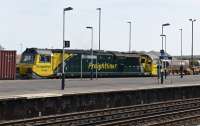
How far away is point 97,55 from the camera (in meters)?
59.3

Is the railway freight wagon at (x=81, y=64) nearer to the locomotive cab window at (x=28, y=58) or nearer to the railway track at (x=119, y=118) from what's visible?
the locomotive cab window at (x=28, y=58)

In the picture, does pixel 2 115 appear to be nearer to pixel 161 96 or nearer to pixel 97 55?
pixel 161 96

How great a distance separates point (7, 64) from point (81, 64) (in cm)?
1150

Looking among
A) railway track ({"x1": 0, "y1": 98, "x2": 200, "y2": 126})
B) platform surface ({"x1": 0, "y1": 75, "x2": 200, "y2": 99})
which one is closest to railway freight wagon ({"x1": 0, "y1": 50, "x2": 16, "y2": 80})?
platform surface ({"x1": 0, "y1": 75, "x2": 200, "y2": 99})

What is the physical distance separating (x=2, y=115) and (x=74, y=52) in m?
33.5

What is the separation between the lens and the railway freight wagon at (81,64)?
5212cm

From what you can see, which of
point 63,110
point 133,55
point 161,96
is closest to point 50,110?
point 63,110

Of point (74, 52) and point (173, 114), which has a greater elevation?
point (74, 52)

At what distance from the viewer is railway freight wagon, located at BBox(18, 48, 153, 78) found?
52.1 metres

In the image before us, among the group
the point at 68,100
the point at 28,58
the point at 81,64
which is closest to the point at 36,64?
the point at 28,58

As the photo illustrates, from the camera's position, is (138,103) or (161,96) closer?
(138,103)

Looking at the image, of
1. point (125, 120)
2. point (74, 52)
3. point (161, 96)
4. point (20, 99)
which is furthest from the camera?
point (74, 52)

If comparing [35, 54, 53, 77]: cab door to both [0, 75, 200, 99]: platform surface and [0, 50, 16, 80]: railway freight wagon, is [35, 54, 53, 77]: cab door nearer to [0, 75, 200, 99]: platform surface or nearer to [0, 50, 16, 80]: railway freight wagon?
[0, 50, 16, 80]: railway freight wagon

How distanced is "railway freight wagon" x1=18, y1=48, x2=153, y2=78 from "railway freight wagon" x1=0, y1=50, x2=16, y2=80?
409 cm
